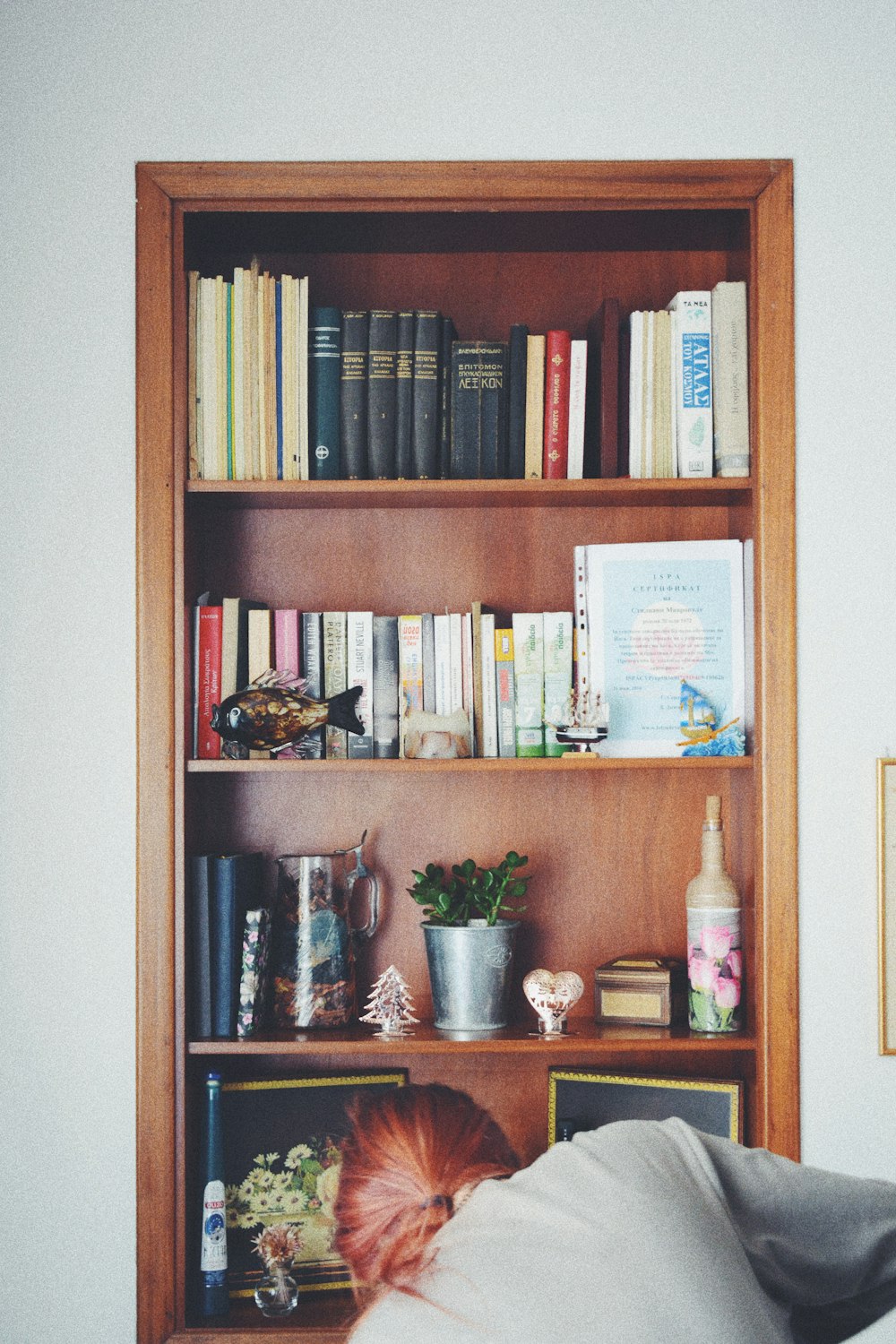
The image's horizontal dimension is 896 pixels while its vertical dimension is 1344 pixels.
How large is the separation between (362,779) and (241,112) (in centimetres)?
113

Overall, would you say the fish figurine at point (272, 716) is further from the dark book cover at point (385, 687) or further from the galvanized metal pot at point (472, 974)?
the galvanized metal pot at point (472, 974)

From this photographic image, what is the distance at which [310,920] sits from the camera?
1.94 m

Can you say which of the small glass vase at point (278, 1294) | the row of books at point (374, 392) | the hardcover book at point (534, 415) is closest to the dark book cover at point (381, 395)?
the row of books at point (374, 392)

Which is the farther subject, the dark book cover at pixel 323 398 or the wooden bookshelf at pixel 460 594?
the dark book cover at pixel 323 398

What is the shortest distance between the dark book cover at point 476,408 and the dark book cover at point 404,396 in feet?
0.24

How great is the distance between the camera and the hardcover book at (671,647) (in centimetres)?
198

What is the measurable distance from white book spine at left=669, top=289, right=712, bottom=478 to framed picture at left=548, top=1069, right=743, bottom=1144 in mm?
1033

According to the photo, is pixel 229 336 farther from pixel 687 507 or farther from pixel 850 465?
pixel 850 465

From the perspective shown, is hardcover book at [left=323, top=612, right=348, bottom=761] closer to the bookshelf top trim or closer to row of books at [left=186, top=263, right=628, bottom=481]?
row of books at [left=186, top=263, right=628, bottom=481]

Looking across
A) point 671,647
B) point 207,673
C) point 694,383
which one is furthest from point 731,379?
point 207,673

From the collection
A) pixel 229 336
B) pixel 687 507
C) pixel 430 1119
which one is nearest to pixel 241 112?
pixel 229 336

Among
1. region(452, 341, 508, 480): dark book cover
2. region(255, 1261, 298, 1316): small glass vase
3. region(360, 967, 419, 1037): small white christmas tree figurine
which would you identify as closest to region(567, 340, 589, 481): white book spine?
region(452, 341, 508, 480): dark book cover

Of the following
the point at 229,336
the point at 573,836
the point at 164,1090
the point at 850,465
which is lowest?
the point at 164,1090

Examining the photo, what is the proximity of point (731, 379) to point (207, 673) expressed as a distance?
99cm
